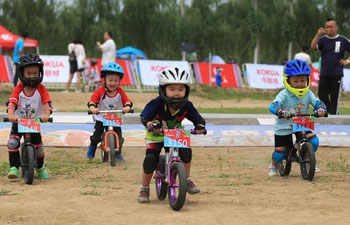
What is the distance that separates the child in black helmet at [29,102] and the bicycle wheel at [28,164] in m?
0.15

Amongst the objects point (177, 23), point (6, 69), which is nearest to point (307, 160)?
point (6, 69)

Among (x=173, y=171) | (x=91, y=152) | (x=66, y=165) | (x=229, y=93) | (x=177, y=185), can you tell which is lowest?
(x=66, y=165)

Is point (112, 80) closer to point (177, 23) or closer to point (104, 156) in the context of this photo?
point (104, 156)

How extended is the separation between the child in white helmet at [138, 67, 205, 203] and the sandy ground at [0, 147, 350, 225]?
34 centimetres

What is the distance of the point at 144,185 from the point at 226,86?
70.0ft

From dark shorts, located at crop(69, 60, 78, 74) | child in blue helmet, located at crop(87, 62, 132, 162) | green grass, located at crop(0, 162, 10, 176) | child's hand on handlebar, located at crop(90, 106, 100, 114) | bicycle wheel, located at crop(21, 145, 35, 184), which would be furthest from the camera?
dark shorts, located at crop(69, 60, 78, 74)

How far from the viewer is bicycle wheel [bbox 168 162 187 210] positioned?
21.9ft

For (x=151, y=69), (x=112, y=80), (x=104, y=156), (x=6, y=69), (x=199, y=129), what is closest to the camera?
(x=199, y=129)

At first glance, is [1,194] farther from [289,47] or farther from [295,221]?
[289,47]

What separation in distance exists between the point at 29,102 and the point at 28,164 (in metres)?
0.83

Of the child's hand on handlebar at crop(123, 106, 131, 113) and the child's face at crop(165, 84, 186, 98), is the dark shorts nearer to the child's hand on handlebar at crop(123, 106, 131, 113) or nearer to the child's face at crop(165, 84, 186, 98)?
the child's hand on handlebar at crop(123, 106, 131, 113)

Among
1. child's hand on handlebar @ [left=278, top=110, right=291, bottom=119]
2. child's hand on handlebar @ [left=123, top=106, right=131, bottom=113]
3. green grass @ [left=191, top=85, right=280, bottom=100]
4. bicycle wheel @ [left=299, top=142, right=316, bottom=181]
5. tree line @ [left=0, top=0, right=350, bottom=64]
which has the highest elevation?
tree line @ [left=0, top=0, right=350, bottom=64]

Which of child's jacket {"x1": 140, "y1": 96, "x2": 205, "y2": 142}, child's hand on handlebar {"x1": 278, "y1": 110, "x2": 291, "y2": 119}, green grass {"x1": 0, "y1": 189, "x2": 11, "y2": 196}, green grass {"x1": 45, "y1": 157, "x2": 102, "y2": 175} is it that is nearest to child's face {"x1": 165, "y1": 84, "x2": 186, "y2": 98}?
child's jacket {"x1": 140, "y1": 96, "x2": 205, "y2": 142}

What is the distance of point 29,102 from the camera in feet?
29.2
